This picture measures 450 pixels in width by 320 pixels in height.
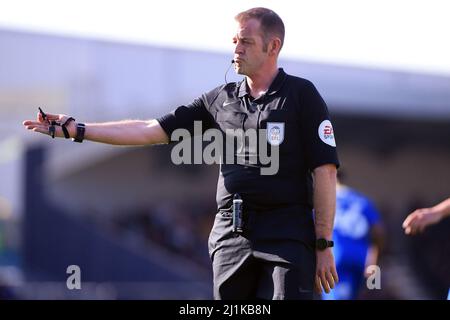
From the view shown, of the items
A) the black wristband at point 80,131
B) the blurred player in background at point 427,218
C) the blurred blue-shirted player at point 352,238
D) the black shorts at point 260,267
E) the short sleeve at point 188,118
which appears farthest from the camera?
the blurred blue-shirted player at point 352,238

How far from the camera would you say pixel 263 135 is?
5.94 metres

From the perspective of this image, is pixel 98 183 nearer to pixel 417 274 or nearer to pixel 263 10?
pixel 417 274

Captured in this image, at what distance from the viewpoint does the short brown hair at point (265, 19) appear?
240 inches

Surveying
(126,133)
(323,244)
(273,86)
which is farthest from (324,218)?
(126,133)

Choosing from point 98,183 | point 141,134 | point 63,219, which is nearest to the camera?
point 141,134

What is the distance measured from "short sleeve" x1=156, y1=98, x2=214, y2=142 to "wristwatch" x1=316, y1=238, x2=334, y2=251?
104cm

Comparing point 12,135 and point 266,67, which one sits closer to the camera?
point 266,67

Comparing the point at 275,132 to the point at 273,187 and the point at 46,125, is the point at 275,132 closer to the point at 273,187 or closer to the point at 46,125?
the point at 273,187

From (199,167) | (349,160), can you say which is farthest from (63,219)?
(349,160)

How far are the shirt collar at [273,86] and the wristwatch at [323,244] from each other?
0.93 metres

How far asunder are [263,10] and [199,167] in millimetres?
26085

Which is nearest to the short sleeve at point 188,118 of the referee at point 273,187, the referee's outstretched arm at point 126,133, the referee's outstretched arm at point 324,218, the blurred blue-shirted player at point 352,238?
the referee's outstretched arm at point 126,133

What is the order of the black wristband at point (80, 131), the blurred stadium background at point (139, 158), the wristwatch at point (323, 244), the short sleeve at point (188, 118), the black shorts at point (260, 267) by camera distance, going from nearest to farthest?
the black shorts at point (260, 267)
the wristwatch at point (323, 244)
the black wristband at point (80, 131)
the short sleeve at point (188, 118)
the blurred stadium background at point (139, 158)

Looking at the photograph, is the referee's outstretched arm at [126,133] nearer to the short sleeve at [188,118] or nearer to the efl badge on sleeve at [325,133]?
the short sleeve at [188,118]
